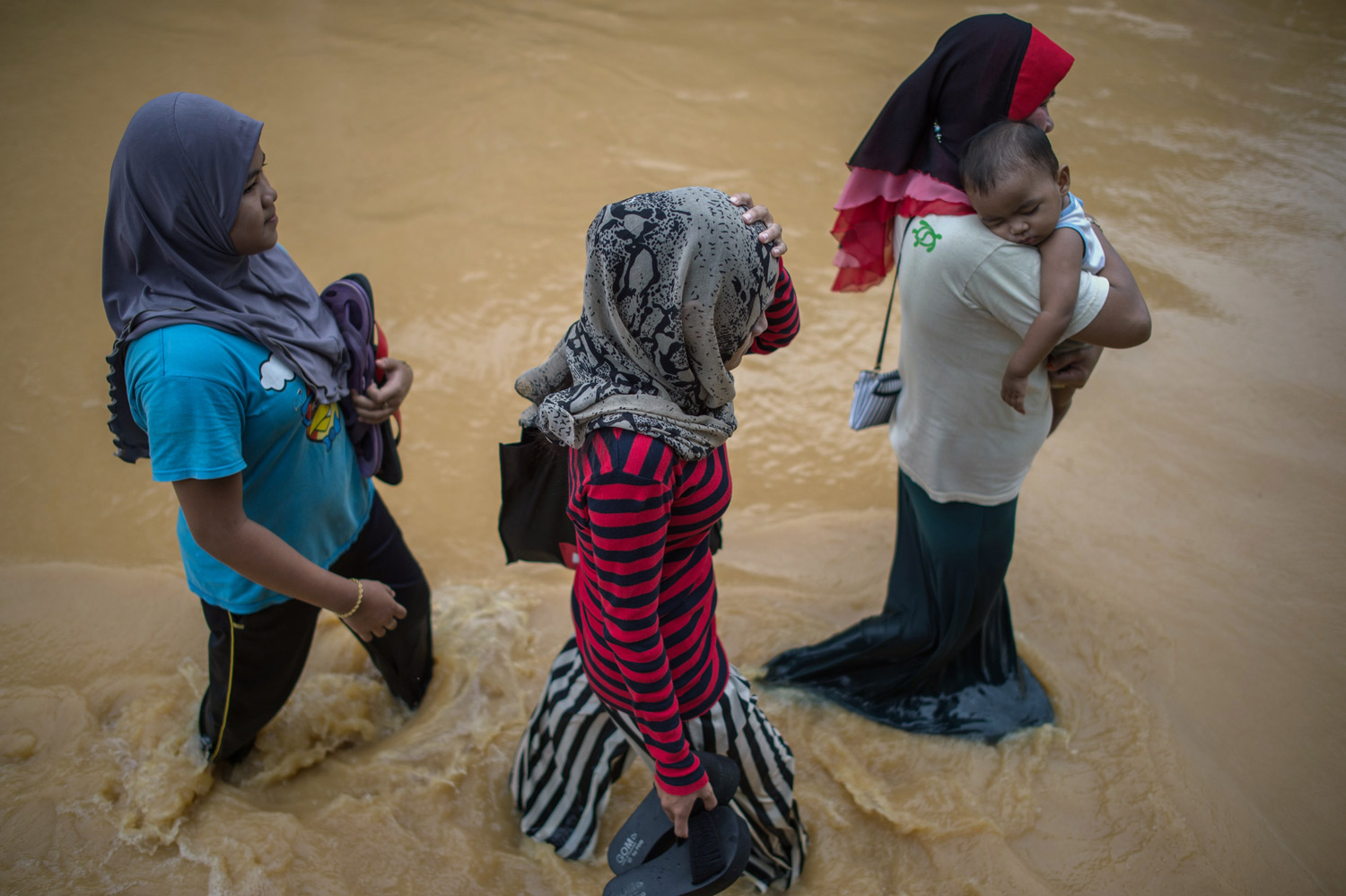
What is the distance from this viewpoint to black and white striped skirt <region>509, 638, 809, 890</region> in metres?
1.86

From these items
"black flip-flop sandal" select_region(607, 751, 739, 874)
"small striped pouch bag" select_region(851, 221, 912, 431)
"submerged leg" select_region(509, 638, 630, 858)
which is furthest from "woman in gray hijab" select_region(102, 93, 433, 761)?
"small striped pouch bag" select_region(851, 221, 912, 431)

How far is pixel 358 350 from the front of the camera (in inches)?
81.7

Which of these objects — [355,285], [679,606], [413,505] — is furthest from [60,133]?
[679,606]

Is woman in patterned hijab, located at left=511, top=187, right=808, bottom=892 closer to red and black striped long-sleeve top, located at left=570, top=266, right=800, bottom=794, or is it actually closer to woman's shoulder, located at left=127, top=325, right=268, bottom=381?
red and black striped long-sleeve top, located at left=570, top=266, right=800, bottom=794

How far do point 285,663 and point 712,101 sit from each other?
4.79 metres

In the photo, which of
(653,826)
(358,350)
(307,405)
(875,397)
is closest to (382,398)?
(358,350)

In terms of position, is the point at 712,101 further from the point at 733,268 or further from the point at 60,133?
the point at 733,268

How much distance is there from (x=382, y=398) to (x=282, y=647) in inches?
26.0

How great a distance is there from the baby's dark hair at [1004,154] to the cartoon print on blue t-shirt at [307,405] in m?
1.43

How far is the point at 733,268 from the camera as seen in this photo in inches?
52.6

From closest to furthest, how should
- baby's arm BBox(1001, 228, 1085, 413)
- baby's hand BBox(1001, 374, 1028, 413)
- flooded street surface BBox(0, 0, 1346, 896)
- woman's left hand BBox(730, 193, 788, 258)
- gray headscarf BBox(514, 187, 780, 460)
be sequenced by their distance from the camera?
gray headscarf BBox(514, 187, 780, 460)
woman's left hand BBox(730, 193, 788, 258)
baby's arm BBox(1001, 228, 1085, 413)
baby's hand BBox(1001, 374, 1028, 413)
flooded street surface BBox(0, 0, 1346, 896)

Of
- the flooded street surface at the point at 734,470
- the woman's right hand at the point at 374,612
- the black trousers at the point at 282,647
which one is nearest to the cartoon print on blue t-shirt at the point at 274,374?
the woman's right hand at the point at 374,612

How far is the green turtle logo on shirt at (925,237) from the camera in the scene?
1827mm

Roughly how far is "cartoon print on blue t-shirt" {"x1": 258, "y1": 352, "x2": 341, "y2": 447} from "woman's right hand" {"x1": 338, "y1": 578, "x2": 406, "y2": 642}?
34 cm
